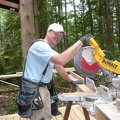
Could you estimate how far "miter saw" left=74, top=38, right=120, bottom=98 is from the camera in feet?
6.12

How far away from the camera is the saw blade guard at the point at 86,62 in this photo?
2086 mm

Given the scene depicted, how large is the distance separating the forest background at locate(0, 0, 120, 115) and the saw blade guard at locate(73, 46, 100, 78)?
3417 mm

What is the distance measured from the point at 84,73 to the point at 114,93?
38 cm

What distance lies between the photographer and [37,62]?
2.33m

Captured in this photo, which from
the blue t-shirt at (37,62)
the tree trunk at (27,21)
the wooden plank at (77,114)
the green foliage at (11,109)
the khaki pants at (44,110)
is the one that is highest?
the tree trunk at (27,21)

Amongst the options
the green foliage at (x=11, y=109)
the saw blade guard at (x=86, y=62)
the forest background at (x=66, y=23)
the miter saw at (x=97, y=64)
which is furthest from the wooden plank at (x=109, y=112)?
the green foliage at (x=11, y=109)

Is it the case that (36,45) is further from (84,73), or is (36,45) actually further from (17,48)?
(17,48)

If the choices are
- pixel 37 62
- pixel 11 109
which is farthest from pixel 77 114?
pixel 37 62

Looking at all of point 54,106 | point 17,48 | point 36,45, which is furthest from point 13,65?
point 36,45

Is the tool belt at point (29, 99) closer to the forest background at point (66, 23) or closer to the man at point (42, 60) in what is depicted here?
the man at point (42, 60)

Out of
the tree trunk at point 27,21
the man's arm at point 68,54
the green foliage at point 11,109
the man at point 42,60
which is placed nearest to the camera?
the man's arm at point 68,54

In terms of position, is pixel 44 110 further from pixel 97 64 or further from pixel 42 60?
pixel 97 64

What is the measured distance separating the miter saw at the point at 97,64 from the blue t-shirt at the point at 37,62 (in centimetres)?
32

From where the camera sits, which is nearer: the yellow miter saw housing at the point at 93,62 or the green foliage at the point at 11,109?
the yellow miter saw housing at the point at 93,62
